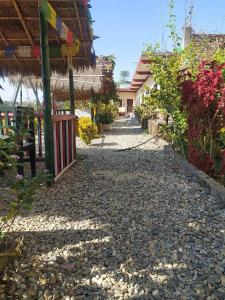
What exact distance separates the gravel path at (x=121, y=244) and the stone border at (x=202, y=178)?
95 mm

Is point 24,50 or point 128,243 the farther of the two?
point 24,50

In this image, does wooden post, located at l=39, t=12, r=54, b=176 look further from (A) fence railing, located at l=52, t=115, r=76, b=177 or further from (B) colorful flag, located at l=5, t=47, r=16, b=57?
(B) colorful flag, located at l=5, t=47, r=16, b=57

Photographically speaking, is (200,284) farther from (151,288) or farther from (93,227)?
(93,227)

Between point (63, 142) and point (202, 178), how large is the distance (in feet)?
7.28

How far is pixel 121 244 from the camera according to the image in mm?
2369

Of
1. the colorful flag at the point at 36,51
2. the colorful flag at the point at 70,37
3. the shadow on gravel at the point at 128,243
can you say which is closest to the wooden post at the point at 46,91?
the shadow on gravel at the point at 128,243

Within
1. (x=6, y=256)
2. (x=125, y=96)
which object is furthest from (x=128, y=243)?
(x=125, y=96)

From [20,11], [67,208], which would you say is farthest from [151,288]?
[20,11]

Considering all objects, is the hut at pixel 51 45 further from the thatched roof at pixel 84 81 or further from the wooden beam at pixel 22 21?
the thatched roof at pixel 84 81

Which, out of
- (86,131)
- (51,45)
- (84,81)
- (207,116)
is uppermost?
(51,45)

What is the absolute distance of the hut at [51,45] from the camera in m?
3.97

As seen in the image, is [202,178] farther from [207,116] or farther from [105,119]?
[105,119]

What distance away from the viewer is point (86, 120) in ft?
29.8

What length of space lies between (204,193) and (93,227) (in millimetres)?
1614
